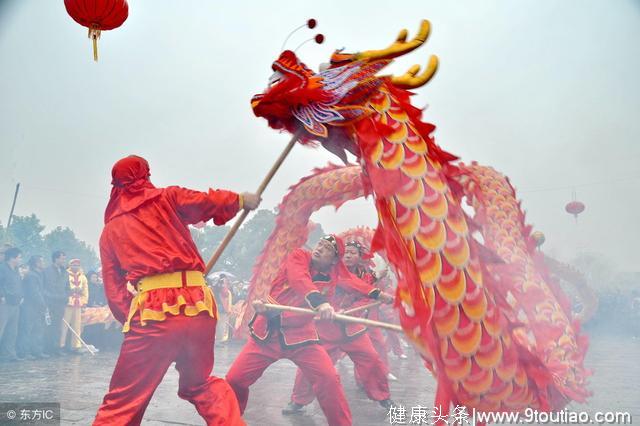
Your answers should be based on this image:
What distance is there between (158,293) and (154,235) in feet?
0.71

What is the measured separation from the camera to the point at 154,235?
188 centimetres

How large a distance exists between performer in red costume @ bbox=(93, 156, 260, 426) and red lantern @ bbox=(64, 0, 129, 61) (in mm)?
1098

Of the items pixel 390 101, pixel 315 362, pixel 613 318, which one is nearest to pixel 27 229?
pixel 315 362

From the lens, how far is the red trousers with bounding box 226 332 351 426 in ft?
8.36

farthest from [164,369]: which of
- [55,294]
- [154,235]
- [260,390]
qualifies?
[55,294]

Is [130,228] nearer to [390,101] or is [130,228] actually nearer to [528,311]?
[390,101]

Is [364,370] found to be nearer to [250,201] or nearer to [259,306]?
[259,306]

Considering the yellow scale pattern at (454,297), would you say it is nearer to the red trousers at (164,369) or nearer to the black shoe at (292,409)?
the red trousers at (164,369)

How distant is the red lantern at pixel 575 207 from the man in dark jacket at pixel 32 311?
5414 mm

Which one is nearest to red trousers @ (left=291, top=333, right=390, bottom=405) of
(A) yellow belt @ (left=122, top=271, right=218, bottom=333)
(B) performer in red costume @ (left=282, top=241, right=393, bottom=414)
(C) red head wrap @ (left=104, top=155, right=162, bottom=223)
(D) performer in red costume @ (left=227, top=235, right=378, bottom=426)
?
(B) performer in red costume @ (left=282, top=241, right=393, bottom=414)

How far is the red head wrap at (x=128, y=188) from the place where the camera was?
76.4 inches

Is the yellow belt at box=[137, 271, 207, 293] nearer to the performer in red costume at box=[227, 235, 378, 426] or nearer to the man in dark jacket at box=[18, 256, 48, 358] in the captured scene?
the performer in red costume at box=[227, 235, 378, 426]

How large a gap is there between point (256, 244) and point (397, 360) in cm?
295

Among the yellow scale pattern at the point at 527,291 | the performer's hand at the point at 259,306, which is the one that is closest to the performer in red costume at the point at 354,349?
the performer's hand at the point at 259,306
